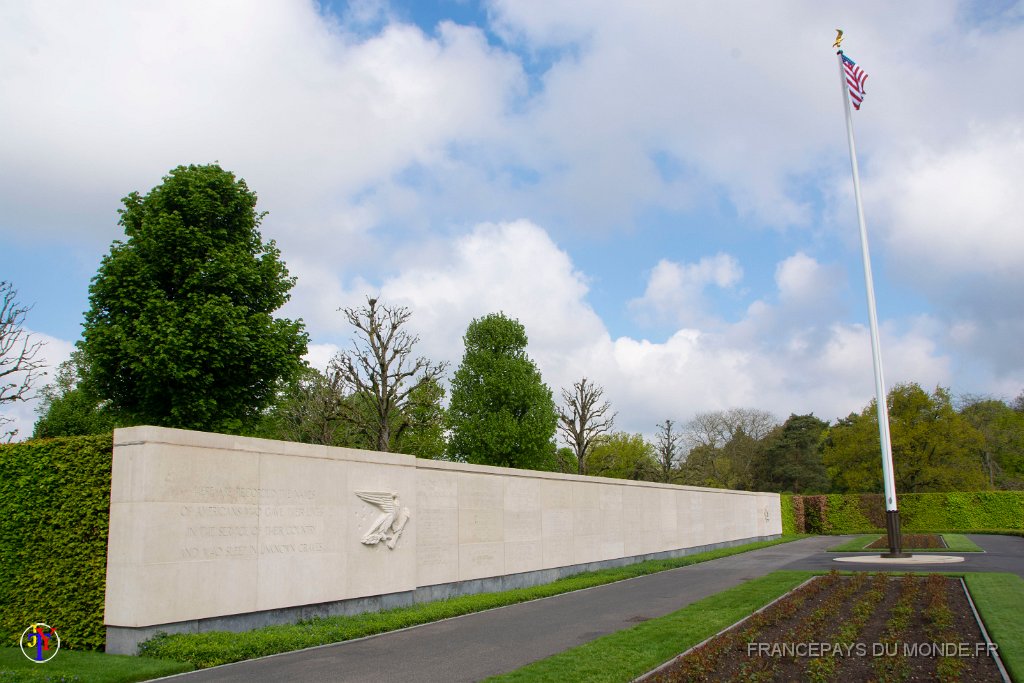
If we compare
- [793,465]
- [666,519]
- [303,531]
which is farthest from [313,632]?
[793,465]

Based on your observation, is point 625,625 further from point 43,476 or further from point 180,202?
point 180,202

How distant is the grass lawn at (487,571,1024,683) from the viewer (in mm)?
8961

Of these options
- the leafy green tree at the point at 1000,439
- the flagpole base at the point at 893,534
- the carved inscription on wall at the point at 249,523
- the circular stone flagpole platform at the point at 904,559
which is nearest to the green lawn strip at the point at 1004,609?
the circular stone flagpole platform at the point at 904,559

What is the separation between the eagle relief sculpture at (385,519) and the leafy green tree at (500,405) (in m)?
18.9

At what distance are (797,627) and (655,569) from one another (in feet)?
40.6

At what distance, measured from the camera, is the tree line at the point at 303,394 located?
61.7 feet

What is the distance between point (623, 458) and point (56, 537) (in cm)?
5950

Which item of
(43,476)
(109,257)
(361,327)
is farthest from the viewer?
(361,327)

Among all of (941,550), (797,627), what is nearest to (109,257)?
(797,627)

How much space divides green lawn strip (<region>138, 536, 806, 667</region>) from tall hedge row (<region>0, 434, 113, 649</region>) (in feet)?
4.44

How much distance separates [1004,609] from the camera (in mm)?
13086

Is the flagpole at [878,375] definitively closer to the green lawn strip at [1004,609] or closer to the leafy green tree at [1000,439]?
the green lawn strip at [1004,609]

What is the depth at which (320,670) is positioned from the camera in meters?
9.49

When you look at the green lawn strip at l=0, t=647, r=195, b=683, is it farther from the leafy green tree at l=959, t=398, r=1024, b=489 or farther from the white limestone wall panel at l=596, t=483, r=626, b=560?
the leafy green tree at l=959, t=398, r=1024, b=489
